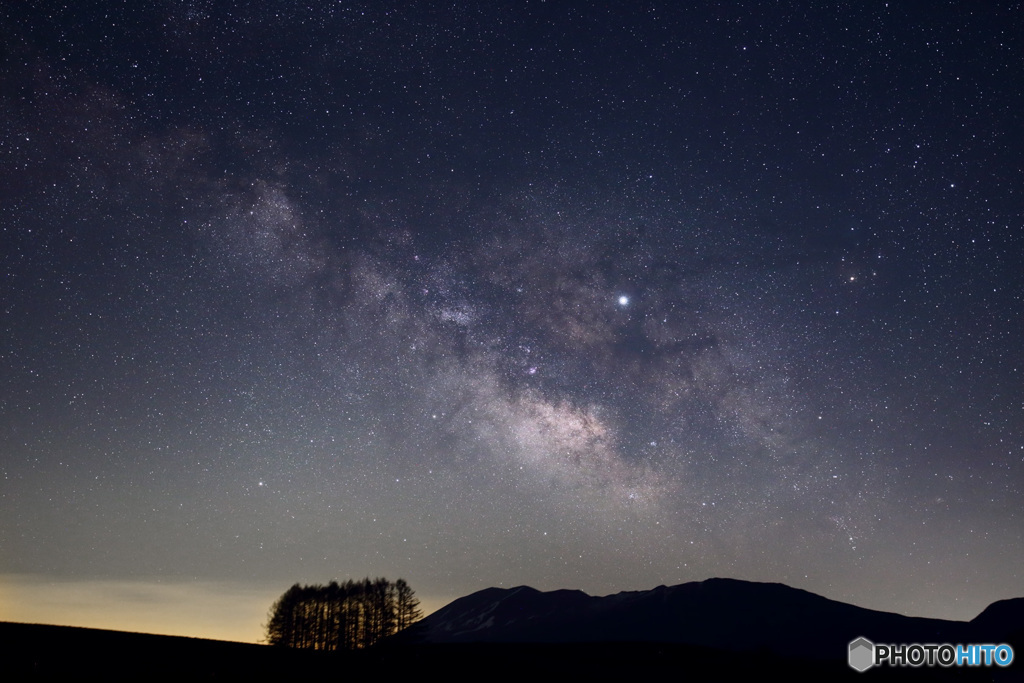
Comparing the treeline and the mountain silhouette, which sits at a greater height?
the treeline

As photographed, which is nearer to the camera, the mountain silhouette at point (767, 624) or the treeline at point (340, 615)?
the treeline at point (340, 615)

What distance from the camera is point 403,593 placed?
263ft

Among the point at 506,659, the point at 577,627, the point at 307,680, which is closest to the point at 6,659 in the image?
the point at 307,680

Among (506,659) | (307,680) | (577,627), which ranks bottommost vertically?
(577,627)

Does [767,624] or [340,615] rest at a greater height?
[340,615]

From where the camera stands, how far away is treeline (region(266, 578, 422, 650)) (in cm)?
7275

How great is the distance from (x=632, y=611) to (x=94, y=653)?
19512 centimetres

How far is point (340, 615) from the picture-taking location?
75.6 m

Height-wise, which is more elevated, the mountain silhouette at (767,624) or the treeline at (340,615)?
the treeline at (340,615)

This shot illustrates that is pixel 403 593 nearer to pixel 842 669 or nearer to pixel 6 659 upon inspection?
pixel 842 669

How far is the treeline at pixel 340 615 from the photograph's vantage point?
239 feet

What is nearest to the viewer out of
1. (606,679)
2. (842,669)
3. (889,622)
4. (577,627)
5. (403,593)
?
(606,679)

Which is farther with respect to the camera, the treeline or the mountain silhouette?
the mountain silhouette

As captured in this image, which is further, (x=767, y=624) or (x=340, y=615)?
(x=767, y=624)
